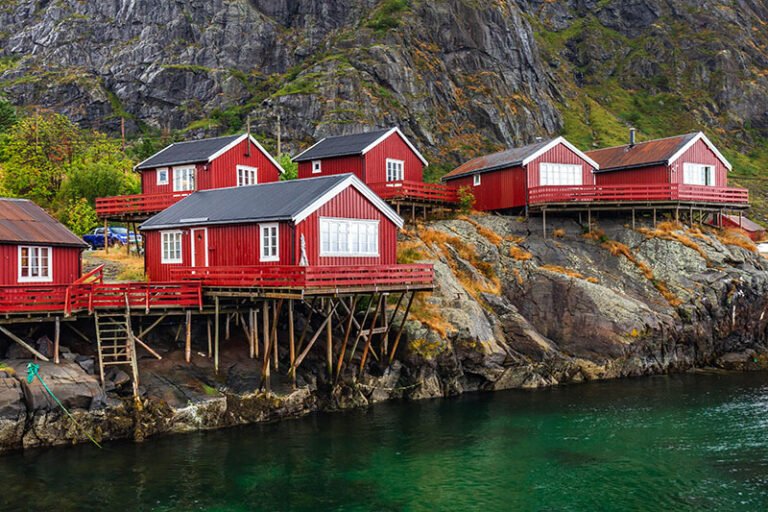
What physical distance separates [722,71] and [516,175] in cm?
9431

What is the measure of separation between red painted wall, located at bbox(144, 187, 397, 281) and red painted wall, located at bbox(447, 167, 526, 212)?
55.7 ft

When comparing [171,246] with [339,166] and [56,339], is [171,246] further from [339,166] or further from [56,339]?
[339,166]

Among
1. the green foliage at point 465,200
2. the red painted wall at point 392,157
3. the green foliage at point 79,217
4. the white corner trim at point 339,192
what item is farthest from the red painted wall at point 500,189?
the green foliage at point 79,217

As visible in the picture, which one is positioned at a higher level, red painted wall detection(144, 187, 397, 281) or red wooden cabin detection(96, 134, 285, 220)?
red wooden cabin detection(96, 134, 285, 220)

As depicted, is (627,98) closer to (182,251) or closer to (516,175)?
(516,175)

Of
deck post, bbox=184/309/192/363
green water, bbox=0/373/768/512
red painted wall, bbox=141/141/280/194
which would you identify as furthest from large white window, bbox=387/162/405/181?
deck post, bbox=184/309/192/363

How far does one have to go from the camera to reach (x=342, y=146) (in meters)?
55.2

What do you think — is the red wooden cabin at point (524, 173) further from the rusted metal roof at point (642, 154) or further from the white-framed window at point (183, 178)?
the white-framed window at point (183, 178)

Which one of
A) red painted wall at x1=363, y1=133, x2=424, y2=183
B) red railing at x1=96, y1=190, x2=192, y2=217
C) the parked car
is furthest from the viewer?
the parked car

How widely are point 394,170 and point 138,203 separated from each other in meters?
18.3

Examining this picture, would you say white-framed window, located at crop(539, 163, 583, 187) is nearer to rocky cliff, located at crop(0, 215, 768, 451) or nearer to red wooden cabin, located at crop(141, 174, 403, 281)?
rocky cliff, located at crop(0, 215, 768, 451)

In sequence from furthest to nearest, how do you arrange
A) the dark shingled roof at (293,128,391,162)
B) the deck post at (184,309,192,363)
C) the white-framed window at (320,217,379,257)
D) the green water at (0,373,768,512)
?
the dark shingled roof at (293,128,391,162) → the white-framed window at (320,217,379,257) → the deck post at (184,309,192,363) → the green water at (0,373,768,512)

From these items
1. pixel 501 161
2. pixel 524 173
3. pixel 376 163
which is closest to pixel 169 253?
pixel 376 163

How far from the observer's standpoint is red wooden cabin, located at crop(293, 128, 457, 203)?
51.0 m
